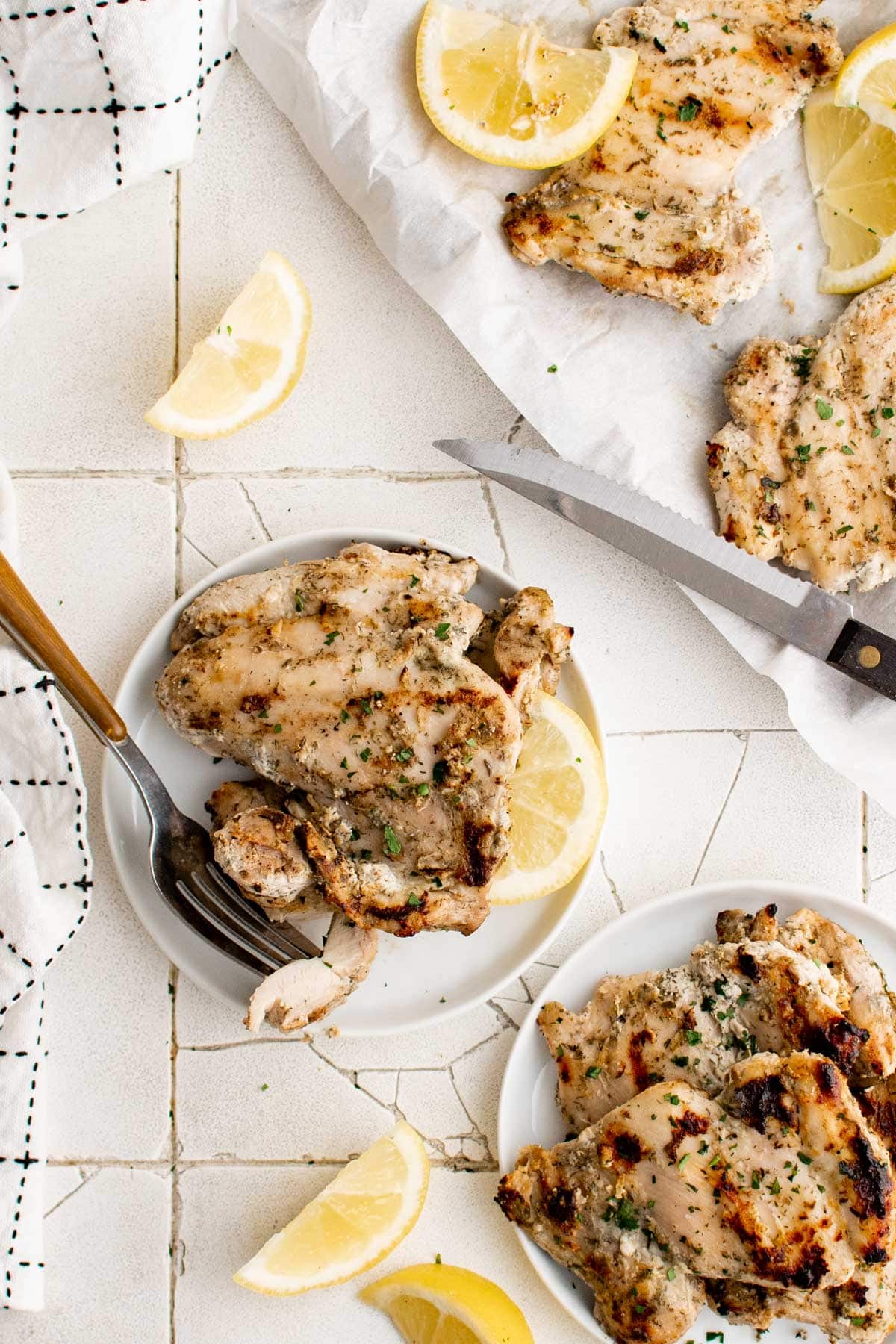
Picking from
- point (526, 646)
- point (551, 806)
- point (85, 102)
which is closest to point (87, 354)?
point (85, 102)

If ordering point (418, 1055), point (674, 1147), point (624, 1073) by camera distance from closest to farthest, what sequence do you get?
point (674, 1147), point (624, 1073), point (418, 1055)

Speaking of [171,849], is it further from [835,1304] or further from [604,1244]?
[835,1304]

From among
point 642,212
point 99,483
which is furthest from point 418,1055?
point 642,212

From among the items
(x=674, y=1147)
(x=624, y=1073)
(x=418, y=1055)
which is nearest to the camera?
(x=674, y=1147)

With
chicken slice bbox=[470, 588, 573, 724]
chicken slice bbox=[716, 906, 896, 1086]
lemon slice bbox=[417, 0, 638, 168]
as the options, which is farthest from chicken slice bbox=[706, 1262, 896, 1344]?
lemon slice bbox=[417, 0, 638, 168]

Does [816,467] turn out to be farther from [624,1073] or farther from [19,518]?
[19,518]

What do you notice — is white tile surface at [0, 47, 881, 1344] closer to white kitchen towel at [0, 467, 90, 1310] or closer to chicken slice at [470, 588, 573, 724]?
white kitchen towel at [0, 467, 90, 1310]

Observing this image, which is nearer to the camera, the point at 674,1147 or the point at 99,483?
the point at 674,1147

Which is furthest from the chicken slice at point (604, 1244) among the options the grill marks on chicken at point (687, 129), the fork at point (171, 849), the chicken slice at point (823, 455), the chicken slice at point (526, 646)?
the grill marks on chicken at point (687, 129)
